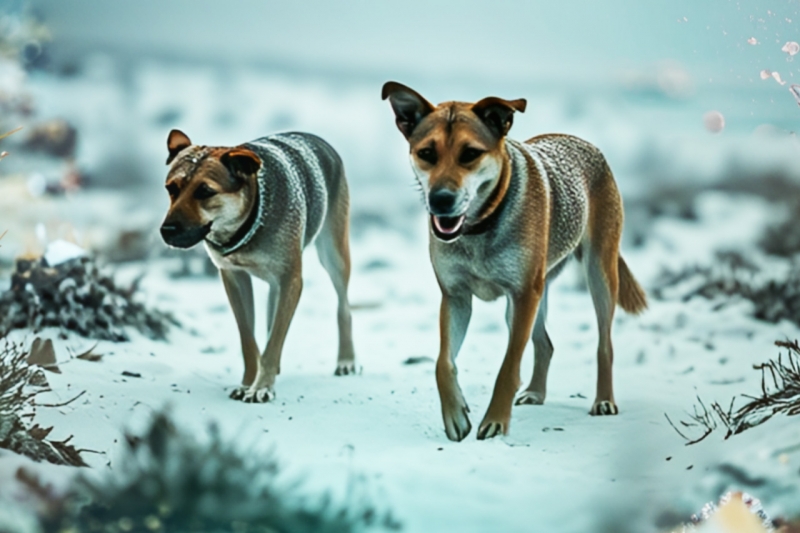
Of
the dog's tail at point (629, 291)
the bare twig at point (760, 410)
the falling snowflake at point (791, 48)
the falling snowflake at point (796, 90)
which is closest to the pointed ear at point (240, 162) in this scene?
the dog's tail at point (629, 291)

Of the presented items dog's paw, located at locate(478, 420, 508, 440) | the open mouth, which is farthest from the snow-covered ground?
the open mouth

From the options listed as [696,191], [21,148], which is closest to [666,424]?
[696,191]

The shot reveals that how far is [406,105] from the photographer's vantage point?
2.92 metres

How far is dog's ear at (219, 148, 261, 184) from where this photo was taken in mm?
3158

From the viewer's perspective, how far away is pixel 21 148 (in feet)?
13.1

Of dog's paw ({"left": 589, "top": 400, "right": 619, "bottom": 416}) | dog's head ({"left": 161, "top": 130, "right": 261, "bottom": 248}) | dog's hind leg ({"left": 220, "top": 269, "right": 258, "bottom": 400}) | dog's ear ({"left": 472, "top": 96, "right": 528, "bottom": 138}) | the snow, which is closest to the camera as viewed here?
dog's ear ({"left": 472, "top": 96, "right": 528, "bottom": 138})

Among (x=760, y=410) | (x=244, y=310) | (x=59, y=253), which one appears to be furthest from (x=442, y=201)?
(x=59, y=253)

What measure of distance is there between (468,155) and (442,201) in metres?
0.19

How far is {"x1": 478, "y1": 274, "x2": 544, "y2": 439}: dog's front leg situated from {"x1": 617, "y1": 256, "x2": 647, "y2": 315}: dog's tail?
2.18 feet

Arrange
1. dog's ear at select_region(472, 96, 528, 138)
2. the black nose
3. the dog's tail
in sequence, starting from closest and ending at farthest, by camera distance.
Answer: the black nose, dog's ear at select_region(472, 96, 528, 138), the dog's tail

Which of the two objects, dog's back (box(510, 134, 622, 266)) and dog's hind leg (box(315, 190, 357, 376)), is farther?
dog's hind leg (box(315, 190, 357, 376))

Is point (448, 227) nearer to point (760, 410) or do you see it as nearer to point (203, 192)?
point (203, 192)

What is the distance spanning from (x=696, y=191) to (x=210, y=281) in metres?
2.25

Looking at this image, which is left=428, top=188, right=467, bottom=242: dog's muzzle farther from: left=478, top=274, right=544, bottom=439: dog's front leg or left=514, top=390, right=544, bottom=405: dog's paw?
left=514, top=390, right=544, bottom=405: dog's paw
